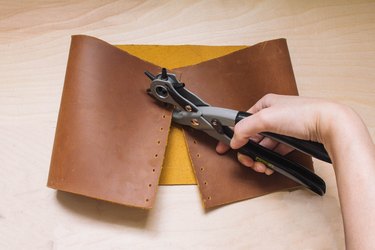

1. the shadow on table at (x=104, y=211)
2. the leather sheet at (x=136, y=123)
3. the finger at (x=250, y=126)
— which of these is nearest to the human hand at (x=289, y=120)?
the finger at (x=250, y=126)

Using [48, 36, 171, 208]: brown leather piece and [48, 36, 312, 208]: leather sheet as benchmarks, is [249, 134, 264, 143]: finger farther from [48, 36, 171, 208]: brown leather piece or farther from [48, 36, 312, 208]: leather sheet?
[48, 36, 171, 208]: brown leather piece

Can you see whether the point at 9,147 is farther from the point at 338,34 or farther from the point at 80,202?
the point at 338,34

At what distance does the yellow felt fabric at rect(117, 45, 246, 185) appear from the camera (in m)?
0.84

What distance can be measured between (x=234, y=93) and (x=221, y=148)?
0.13 metres

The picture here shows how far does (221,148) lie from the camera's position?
0.84m

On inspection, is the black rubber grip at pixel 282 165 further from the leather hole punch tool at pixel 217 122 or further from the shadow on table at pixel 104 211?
the shadow on table at pixel 104 211

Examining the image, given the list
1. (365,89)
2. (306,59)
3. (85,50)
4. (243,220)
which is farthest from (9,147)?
(365,89)

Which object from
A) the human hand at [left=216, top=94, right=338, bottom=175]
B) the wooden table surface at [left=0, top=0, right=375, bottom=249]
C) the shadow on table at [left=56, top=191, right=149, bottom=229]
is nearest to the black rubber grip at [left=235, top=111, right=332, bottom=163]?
the human hand at [left=216, top=94, right=338, bottom=175]

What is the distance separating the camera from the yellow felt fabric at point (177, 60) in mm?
838

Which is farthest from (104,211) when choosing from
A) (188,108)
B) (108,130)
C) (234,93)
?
(234,93)

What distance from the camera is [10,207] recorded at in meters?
0.79

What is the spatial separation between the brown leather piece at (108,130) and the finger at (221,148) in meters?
0.11

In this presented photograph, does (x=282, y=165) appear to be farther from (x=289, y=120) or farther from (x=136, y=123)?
(x=136, y=123)

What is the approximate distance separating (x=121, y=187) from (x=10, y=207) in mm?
226
